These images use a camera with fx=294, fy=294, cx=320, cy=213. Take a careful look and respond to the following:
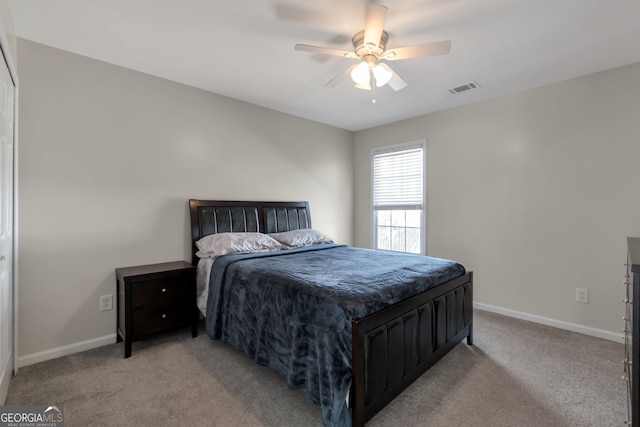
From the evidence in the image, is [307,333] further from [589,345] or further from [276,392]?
[589,345]

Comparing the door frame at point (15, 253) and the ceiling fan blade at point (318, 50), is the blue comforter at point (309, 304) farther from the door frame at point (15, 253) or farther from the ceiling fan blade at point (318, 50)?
the ceiling fan blade at point (318, 50)

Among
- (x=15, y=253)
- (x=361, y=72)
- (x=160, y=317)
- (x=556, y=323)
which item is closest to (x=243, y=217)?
(x=160, y=317)

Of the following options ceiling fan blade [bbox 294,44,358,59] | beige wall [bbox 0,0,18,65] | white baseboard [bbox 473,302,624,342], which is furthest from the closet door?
white baseboard [bbox 473,302,624,342]

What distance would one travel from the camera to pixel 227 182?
3520 mm

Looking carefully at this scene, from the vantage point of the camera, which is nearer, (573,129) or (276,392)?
(276,392)

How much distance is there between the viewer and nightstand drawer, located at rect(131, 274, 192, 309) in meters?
2.49

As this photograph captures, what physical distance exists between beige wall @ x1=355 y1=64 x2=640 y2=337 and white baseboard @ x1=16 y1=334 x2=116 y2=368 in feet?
12.5

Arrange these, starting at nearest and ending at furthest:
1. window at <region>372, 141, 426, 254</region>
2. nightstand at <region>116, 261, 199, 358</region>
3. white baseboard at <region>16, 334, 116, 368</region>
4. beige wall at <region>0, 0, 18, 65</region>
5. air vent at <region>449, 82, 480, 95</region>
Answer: beige wall at <region>0, 0, 18, 65</region>, white baseboard at <region>16, 334, 116, 368</region>, nightstand at <region>116, 261, 199, 358</region>, air vent at <region>449, 82, 480, 95</region>, window at <region>372, 141, 426, 254</region>

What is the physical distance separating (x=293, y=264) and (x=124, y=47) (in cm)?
228

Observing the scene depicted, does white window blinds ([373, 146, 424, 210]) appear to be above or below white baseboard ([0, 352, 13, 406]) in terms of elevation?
above

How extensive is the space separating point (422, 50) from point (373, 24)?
1.29 ft

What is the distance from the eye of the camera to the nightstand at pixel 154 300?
8.00ft

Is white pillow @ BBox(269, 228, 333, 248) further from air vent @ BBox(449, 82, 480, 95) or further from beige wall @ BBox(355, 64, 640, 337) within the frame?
air vent @ BBox(449, 82, 480, 95)

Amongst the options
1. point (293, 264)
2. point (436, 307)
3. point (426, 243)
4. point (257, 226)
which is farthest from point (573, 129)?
point (257, 226)
